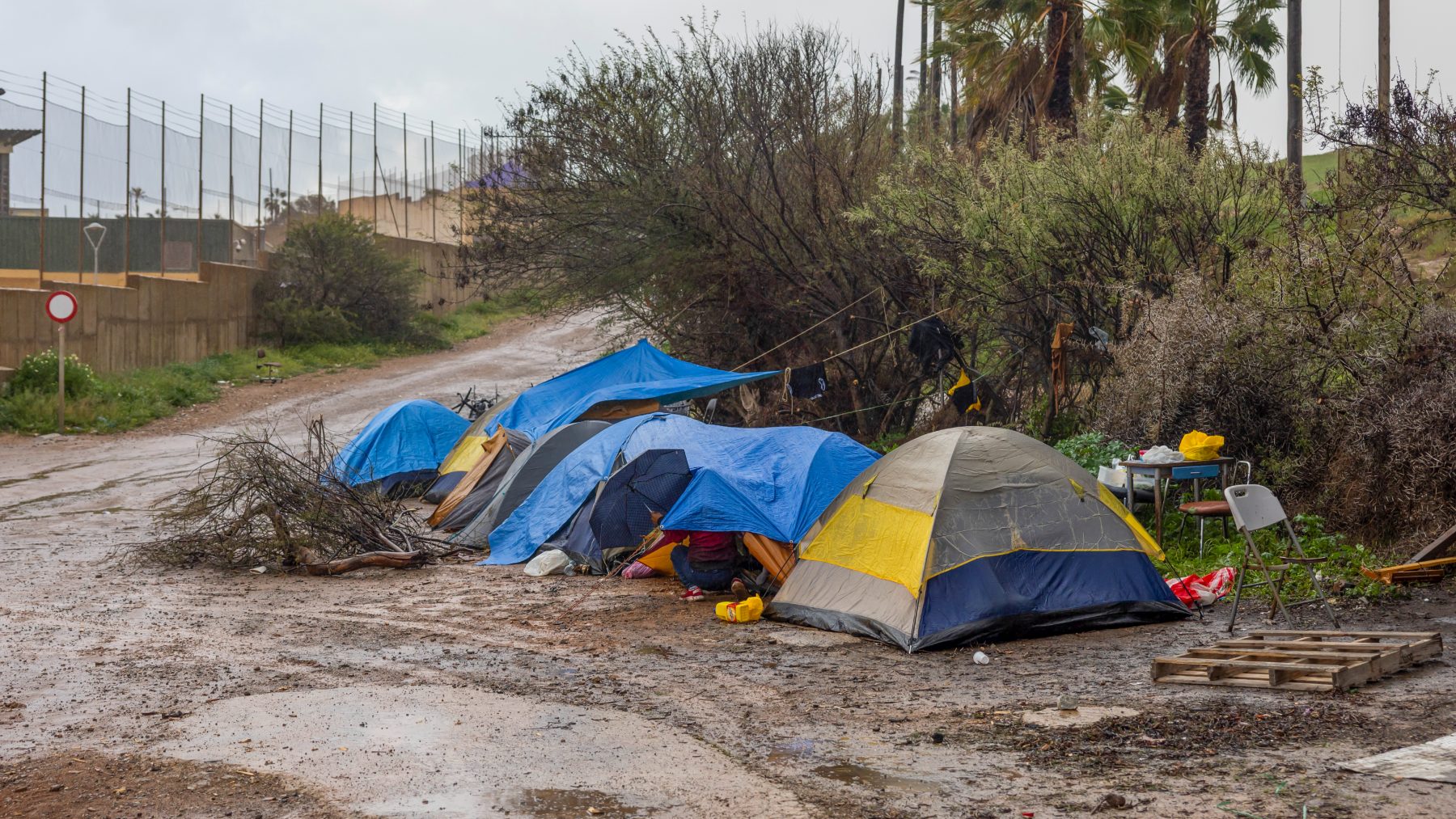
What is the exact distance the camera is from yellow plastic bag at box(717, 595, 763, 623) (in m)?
9.80

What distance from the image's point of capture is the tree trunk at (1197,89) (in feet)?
67.3

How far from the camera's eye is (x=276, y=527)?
12047 millimetres

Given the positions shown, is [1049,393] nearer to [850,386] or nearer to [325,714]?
[850,386]

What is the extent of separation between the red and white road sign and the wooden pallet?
69.4 feet

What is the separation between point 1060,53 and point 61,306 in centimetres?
1795

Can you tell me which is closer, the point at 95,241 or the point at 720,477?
the point at 720,477

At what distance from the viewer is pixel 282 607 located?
10398mm

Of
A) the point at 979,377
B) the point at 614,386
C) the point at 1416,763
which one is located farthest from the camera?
the point at 614,386

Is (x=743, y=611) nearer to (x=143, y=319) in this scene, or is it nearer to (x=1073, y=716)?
(x=1073, y=716)

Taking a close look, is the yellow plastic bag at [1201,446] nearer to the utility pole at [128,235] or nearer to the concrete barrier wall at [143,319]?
the concrete barrier wall at [143,319]

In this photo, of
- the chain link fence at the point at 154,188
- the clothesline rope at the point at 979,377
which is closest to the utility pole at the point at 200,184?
the chain link fence at the point at 154,188

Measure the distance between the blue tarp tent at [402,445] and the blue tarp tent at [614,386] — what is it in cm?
125

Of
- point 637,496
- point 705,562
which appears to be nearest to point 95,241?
point 637,496

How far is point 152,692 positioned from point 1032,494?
6.14 meters
